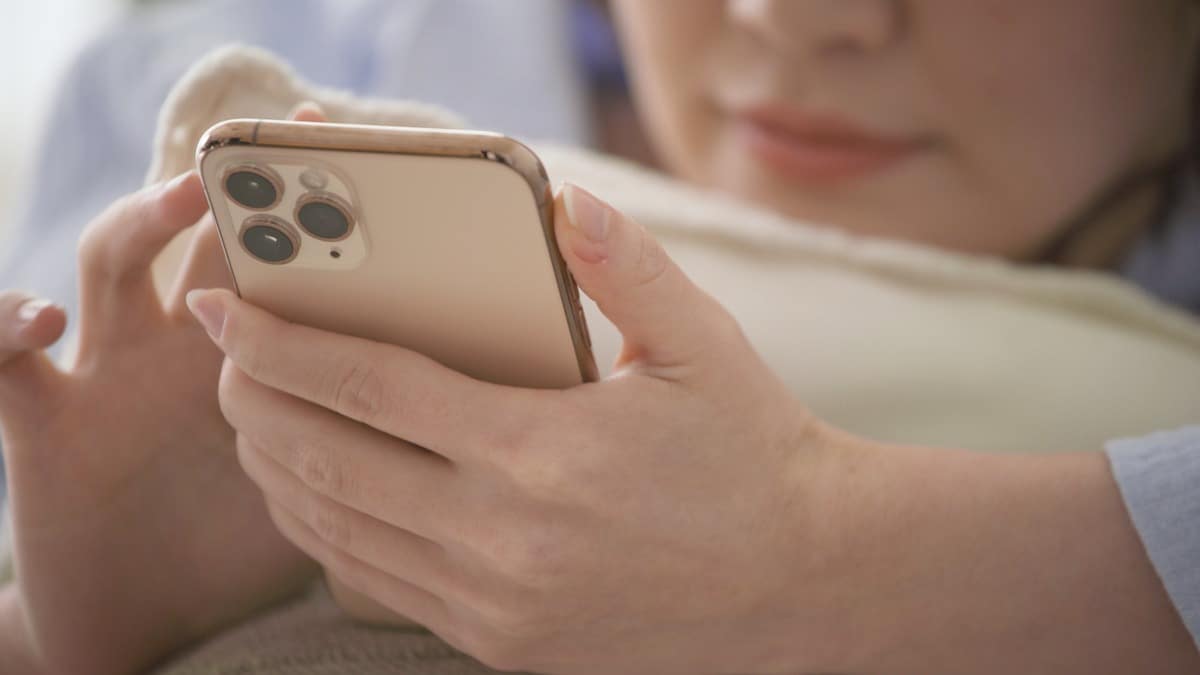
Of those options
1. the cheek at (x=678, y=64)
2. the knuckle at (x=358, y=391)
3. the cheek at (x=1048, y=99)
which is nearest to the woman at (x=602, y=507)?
the knuckle at (x=358, y=391)

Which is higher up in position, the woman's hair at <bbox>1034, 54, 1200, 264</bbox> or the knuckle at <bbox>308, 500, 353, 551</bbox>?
the woman's hair at <bbox>1034, 54, 1200, 264</bbox>

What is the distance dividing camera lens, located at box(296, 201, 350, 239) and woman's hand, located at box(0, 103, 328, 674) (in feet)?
0.24

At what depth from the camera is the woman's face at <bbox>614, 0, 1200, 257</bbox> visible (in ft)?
2.30

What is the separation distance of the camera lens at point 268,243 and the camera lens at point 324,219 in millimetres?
11

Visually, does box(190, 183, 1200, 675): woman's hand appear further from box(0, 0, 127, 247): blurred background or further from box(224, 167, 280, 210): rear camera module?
box(0, 0, 127, 247): blurred background

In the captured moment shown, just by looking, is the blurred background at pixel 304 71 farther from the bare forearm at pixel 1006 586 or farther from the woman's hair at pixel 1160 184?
the bare forearm at pixel 1006 586

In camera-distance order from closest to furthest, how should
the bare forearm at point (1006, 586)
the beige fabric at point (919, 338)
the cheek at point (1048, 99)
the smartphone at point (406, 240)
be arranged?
→ the smartphone at point (406, 240), the bare forearm at point (1006, 586), the beige fabric at point (919, 338), the cheek at point (1048, 99)

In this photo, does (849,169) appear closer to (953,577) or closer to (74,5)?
(953,577)

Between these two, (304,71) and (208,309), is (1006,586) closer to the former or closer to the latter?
(208,309)

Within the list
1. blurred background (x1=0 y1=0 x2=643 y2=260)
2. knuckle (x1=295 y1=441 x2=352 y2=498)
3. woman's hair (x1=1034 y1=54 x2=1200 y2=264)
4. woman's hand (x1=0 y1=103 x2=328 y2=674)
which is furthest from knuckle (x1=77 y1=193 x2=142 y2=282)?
woman's hair (x1=1034 y1=54 x2=1200 y2=264)

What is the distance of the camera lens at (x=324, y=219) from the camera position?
0.37 m

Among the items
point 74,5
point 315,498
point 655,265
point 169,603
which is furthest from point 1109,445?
point 74,5

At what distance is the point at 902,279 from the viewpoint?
0.65m

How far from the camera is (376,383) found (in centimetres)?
38
